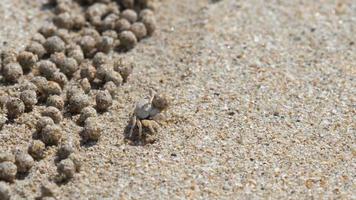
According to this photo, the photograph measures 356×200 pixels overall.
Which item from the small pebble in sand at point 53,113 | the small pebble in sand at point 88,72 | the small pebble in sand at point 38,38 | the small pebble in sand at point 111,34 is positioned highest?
the small pebble in sand at point 111,34

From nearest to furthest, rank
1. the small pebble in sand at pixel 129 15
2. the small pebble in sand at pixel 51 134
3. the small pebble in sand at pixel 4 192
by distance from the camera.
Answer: the small pebble in sand at pixel 4 192
the small pebble in sand at pixel 51 134
the small pebble in sand at pixel 129 15

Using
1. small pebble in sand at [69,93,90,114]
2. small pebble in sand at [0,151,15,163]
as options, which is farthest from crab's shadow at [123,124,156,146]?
small pebble in sand at [0,151,15,163]

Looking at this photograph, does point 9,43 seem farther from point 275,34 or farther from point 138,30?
point 275,34

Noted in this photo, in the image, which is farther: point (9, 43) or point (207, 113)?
point (9, 43)

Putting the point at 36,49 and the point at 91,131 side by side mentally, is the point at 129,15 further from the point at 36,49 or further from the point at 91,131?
the point at 91,131

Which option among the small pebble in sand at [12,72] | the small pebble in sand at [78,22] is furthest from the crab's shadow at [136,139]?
the small pebble in sand at [78,22]

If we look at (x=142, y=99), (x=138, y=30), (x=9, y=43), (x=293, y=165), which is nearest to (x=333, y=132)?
(x=293, y=165)

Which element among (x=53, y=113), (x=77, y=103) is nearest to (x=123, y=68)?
(x=77, y=103)

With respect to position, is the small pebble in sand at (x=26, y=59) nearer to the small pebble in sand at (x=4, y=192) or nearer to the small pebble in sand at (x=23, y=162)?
the small pebble in sand at (x=23, y=162)
